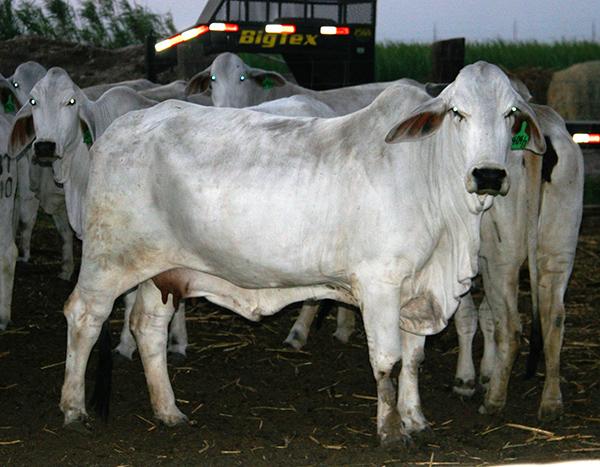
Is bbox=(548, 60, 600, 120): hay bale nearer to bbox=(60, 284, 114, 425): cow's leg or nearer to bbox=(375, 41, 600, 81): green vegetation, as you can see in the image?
bbox=(375, 41, 600, 81): green vegetation

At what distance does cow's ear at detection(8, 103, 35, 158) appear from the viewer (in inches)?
295

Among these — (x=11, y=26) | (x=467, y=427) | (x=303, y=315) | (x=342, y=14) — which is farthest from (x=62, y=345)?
(x=11, y=26)

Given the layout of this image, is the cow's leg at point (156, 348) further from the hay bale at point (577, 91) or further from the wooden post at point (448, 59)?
the hay bale at point (577, 91)

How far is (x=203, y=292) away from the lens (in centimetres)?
620

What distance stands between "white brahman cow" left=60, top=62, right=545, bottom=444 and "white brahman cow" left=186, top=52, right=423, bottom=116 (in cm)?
392

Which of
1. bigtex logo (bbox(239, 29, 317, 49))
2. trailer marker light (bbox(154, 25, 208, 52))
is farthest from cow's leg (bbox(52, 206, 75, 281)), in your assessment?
bigtex logo (bbox(239, 29, 317, 49))

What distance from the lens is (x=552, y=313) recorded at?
20.8 ft

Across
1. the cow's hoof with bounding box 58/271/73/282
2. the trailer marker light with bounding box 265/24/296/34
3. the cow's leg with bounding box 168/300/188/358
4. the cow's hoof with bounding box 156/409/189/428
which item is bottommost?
the cow's hoof with bounding box 58/271/73/282

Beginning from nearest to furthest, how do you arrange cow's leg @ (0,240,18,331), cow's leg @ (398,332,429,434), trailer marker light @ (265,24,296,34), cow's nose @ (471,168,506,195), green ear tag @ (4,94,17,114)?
cow's nose @ (471,168,506,195) → cow's leg @ (398,332,429,434) → cow's leg @ (0,240,18,331) → green ear tag @ (4,94,17,114) → trailer marker light @ (265,24,296,34)

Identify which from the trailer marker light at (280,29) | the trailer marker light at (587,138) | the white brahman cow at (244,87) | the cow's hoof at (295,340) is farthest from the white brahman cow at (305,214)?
the trailer marker light at (280,29)

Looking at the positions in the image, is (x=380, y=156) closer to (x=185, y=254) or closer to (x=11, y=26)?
(x=185, y=254)

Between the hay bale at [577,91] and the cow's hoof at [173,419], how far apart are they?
43.7 feet

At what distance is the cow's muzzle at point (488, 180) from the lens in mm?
5254

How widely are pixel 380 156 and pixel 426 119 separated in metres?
0.27
